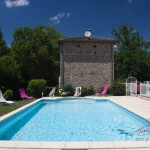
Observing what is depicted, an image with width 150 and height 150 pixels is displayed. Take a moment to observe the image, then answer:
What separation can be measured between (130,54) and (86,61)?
12.5 metres

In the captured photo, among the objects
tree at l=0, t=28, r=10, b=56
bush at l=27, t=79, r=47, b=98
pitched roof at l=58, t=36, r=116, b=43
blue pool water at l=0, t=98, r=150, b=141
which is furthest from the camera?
tree at l=0, t=28, r=10, b=56

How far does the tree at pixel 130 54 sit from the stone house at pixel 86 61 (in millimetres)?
8866

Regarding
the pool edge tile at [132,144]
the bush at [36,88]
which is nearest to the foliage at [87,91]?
the bush at [36,88]

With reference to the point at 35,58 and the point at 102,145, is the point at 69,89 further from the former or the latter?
the point at 102,145

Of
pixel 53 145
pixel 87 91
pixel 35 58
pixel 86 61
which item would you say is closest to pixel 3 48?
pixel 35 58

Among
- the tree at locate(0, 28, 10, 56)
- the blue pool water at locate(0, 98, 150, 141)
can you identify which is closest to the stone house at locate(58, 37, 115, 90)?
the tree at locate(0, 28, 10, 56)

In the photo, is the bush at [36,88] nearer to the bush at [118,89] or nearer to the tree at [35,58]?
the bush at [118,89]

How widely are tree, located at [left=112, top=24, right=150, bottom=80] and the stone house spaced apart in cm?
887

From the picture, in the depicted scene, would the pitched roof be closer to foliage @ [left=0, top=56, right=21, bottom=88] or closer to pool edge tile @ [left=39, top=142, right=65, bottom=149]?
foliage @ [left=0, top=56, right=21, bottom=88]

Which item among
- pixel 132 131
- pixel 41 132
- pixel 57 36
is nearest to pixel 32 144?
pixel 41 132

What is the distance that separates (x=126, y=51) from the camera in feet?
127

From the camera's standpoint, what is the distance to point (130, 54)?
124 feet

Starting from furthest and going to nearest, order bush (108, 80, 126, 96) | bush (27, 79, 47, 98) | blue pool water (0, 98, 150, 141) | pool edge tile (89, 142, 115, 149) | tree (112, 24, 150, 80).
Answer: tree (112, 24, 150, 80)
bush (108, 80, 126, 96)
bush (27, 79, 47, 98)
blue pool water (0, 98, 150, 141)
pool edge tile (89, 142, 115, 149)

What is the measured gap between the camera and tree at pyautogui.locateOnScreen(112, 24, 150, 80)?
35716mm
